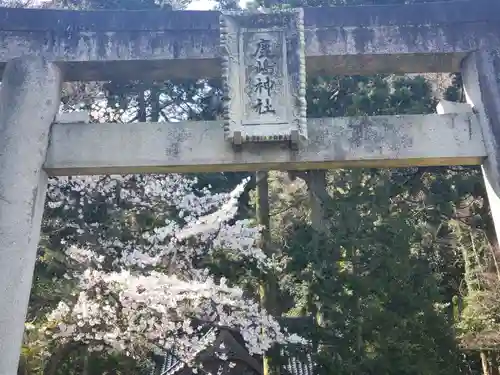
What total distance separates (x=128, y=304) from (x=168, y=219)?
2284 millimetres

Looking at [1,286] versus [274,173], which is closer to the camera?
[1,286]

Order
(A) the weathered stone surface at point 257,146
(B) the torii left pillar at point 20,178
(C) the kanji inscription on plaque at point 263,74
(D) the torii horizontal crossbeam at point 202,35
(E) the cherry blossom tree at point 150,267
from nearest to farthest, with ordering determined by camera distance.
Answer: (B) the torii left pillar at point 20,178
(C) the kanji inscription on plaque at point 263,74
(A) the weathered stone surface at point 257,146
(D) the torii horizontal crossbeam at point 202,35
(E) the cherry blossom tree at point 150,267

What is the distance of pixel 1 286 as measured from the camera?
393 cm

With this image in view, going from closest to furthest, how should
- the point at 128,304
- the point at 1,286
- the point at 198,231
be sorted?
the point at 1,286, the point at 128,304, the point at 198,231

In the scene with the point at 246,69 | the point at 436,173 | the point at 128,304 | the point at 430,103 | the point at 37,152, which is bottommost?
the point at 128,304

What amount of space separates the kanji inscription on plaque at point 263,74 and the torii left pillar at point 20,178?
156 centimetres

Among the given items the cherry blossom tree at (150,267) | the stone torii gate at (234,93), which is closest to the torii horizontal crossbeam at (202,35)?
the stone torii gate at (234,93)

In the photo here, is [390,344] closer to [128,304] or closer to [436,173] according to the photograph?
[436,173]

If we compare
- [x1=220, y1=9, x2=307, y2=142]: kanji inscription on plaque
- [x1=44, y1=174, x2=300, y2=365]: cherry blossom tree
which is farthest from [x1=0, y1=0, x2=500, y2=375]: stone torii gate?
[x1=44, y1=174, x2=300, y2=365]: cherry blossom tree

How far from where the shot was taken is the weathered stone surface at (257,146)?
4371 millimetres

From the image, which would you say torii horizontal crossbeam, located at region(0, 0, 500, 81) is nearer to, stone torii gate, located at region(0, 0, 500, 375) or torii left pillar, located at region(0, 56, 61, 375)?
stone torii gate, located at region(0, 0, 500, 375)

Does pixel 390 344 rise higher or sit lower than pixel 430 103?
lower

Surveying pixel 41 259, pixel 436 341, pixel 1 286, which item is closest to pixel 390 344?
pixel 436 341

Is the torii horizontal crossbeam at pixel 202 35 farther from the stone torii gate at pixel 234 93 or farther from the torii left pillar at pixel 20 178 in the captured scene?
the torii left pillar at pixel 20 178
